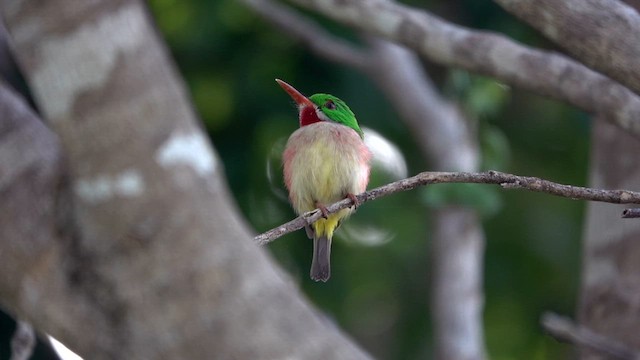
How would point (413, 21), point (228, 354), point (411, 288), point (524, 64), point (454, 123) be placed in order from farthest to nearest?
1. point (411, 288)
2. point (454, 123)
3. point (413, 21)
4. point (524, 64)
5. point (228, 354)

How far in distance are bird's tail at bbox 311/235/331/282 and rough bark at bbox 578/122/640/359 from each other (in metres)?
1.02

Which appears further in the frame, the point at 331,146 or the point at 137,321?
the point at 331,146

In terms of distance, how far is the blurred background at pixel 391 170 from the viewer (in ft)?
20.5

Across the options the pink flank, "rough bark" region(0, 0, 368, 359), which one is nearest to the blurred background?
the pink flank

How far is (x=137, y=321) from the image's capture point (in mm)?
1945

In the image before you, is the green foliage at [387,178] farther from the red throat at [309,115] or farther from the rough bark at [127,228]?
the rough bark at [127,228]

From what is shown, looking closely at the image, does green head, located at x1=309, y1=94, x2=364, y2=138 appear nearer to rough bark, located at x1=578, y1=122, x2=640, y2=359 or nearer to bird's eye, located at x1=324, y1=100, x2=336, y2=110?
bird's eye, located at x1=324, y1=100, x2=336, y2=110

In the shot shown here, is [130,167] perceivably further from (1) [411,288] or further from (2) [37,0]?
(1) [411,288]

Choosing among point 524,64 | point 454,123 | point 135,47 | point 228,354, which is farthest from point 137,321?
point 454,123

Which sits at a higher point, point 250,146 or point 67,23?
point 67,23

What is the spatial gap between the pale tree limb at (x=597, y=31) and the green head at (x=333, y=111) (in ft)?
4.57

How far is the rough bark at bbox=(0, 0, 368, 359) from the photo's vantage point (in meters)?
1.95

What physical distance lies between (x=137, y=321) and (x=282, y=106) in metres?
4.35

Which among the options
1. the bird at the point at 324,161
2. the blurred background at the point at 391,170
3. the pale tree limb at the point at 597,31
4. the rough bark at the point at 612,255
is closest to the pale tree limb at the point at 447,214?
the blurred background at the point at 391,170
